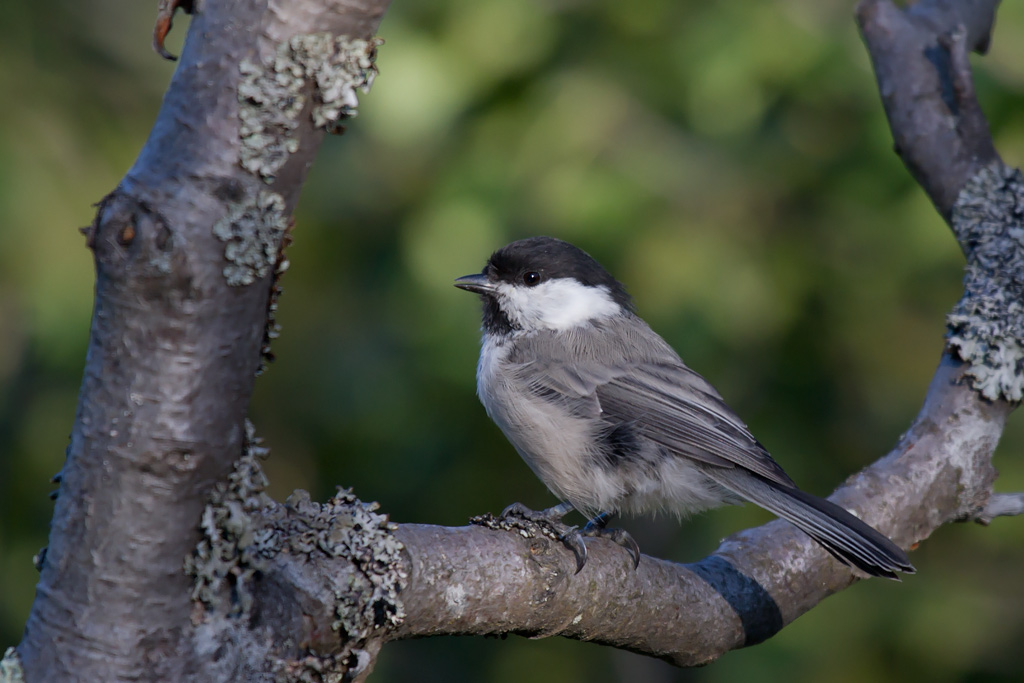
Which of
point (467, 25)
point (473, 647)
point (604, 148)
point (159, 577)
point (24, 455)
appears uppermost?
point (467, 25)

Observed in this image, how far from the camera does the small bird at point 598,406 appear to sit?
2662 millimetres

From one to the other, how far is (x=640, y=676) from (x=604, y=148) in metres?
2.37

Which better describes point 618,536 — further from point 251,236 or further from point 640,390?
point 251,236

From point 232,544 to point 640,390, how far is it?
6.05ft

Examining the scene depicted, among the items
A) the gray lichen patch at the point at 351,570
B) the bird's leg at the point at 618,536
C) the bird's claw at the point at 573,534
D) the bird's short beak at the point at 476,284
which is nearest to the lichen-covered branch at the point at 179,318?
the gray lichen patch at the point at 351,570

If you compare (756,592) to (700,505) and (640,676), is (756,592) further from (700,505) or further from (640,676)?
(640,676)

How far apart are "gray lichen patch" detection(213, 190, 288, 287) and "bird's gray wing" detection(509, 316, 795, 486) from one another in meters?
1.76

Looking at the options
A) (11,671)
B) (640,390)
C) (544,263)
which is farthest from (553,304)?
(11,671)

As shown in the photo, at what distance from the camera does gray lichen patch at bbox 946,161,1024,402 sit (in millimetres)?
2613

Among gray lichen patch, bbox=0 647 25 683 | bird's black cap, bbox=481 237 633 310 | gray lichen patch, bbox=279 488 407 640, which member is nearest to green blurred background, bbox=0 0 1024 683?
bird's black cap, bbox=481 237 633 310

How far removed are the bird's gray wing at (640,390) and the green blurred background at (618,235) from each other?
1.07 feet

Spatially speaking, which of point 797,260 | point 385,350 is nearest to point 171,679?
point 385,350

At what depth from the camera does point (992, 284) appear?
271cm

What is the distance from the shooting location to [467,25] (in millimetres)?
3316
